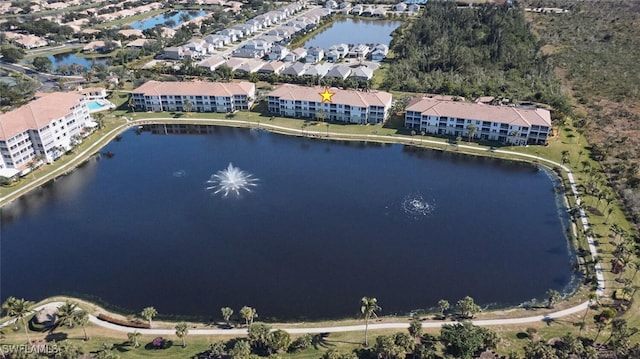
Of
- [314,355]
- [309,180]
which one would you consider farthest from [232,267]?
[309,180]

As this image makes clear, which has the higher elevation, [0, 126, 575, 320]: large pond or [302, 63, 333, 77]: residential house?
[302, 63, 333, 77]: residential house

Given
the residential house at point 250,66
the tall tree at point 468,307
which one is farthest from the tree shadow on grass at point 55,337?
the residential house at point 250,66

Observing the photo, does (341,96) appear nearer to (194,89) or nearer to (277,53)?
(194,89)

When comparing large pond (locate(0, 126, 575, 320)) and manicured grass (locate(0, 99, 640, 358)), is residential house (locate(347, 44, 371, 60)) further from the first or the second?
→ large pond (locate(0, 126, 575, 320))

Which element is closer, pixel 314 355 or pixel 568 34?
pixel 314 355

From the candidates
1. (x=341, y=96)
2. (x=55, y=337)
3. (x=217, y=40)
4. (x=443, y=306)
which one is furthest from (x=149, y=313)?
(x=217, y=40)

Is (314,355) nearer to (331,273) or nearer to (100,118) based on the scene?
(331,273)

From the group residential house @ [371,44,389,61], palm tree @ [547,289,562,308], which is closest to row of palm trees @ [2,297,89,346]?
palm tree @ [547,289,562,308]
